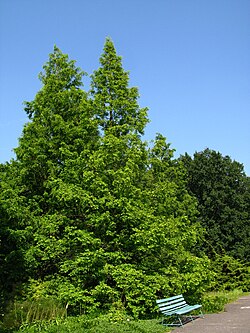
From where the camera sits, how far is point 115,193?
12.0 m

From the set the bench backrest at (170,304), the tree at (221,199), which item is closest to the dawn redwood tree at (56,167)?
the bench backrest at (170,304)

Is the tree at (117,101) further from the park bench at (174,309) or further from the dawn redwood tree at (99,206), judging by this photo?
the park bench at (174,309)

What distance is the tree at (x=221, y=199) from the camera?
27.2 m

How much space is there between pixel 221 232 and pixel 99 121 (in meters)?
16.8

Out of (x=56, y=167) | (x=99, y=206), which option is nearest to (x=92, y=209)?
(x=99, y=206)

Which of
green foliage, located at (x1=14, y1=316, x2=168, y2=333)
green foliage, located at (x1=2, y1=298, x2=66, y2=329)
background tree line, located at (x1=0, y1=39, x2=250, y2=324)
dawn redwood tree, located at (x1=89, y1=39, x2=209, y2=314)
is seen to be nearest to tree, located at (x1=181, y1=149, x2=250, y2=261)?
background tree line, located at (x1=0, y1=39, x2=250, y2=324)

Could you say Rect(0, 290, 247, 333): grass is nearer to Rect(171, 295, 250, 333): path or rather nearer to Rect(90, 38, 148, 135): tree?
Rect(171, 295, 250, 333): path

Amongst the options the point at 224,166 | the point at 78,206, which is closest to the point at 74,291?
the point at 78,206

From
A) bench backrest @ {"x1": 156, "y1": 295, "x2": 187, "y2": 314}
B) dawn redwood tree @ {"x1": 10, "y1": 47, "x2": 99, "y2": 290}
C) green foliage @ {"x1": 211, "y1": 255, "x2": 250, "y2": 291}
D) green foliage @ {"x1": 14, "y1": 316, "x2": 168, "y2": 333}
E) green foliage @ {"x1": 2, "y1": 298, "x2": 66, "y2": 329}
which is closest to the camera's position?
green foliage @ {"x1": 14, "y1": 316, "x2": 168, "y2": 333}

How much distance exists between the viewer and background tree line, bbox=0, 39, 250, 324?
11711 millimetres

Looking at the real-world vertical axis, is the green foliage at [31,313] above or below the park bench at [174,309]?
above

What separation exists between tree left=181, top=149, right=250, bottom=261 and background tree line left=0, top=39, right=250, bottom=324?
13.6 meters

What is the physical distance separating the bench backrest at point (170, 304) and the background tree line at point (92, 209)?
0.40 meters

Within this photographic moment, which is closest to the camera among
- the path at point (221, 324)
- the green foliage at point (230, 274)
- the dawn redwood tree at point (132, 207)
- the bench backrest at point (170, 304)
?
the path at point (221, 324)
